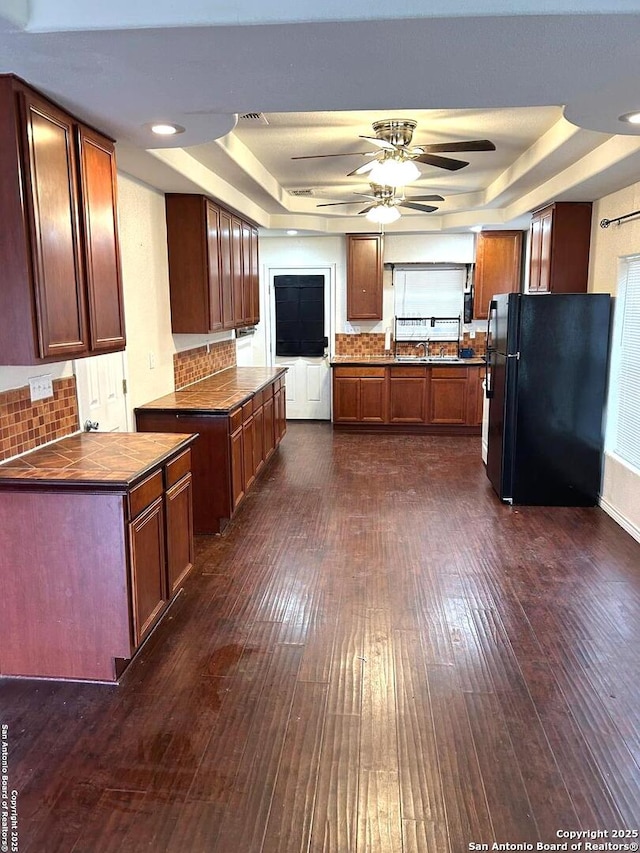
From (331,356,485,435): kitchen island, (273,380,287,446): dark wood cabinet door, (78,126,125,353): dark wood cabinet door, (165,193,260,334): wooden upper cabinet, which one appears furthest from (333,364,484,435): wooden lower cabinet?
(78,126,125,353): dark wood cabinet door

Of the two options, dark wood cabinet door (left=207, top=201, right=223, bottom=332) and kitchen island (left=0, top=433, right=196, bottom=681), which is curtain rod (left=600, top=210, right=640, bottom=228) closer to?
dark wood cabinet door (left=207, top=201, right=223, bottom=332)

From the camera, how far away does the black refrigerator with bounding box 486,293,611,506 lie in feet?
15.3

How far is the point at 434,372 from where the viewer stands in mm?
7266

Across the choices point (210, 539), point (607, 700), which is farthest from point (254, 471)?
point (607, 700)

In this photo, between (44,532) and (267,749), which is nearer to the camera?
(267,749)

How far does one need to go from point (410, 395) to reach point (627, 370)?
10.2 ft

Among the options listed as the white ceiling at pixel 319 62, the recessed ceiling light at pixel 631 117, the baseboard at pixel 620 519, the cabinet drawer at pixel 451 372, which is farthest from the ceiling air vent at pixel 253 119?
the cabinet drawer at pixel 451 372

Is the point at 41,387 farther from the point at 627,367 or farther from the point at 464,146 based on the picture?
the point at 627,367

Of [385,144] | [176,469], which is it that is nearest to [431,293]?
[385,144]

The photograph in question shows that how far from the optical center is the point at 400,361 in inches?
291

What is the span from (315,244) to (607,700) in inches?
253

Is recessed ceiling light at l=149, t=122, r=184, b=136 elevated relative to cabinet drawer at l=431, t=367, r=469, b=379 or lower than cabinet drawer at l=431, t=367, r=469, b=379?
elevated

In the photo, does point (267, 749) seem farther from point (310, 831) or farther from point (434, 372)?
point (434, 372)

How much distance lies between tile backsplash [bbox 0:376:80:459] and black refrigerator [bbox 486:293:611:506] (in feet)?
10.6
